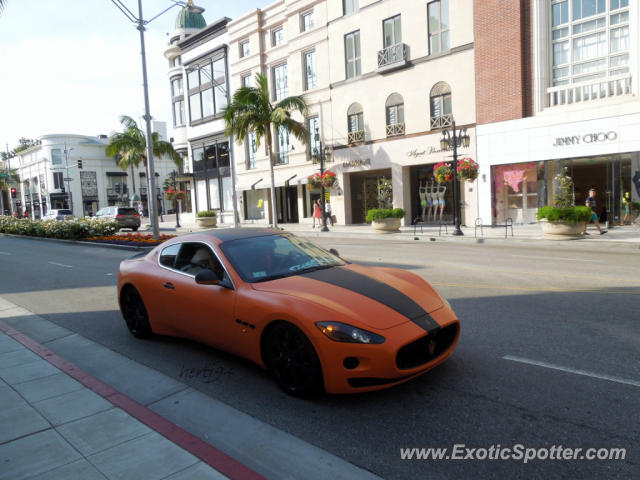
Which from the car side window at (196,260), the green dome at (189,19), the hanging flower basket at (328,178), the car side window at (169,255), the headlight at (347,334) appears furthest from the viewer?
the green dome at (189,19)

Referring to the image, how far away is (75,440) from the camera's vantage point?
3.79 meters

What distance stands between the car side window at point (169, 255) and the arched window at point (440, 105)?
22.2 metres

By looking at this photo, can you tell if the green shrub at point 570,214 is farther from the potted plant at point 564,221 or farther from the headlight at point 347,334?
the headlight at point 347,334

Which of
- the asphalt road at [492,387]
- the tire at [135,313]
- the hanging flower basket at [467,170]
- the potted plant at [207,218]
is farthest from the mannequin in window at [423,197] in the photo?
the tire at [135,313]

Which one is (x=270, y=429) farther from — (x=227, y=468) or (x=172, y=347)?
(x=172, y=347)

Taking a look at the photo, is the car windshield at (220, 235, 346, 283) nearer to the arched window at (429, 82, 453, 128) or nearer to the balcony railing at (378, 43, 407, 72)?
the arched window at (429, 82, 453, 128)

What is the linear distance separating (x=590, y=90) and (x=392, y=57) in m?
11.0

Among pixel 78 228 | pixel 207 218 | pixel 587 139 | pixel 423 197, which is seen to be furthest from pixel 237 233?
pixel 207 218

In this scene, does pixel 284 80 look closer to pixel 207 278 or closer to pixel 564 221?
pixel 564 221

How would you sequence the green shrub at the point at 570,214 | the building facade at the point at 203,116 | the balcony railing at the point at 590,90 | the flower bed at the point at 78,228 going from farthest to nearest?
the building facade at the point at 203,116 → the flower bed at the point at 78,228 → the balcony railing at the point at 590,90 → the green shrub at the point at 570,214

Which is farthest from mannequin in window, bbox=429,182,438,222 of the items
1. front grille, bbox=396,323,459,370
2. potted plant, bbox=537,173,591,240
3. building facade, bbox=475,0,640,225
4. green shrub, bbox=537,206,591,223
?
front grille, bbox=396,323,459,370

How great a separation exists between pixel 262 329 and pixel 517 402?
7.58ft

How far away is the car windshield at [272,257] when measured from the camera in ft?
16.6

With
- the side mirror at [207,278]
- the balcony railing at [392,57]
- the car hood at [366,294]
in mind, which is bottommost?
the car hood at [366,294]
